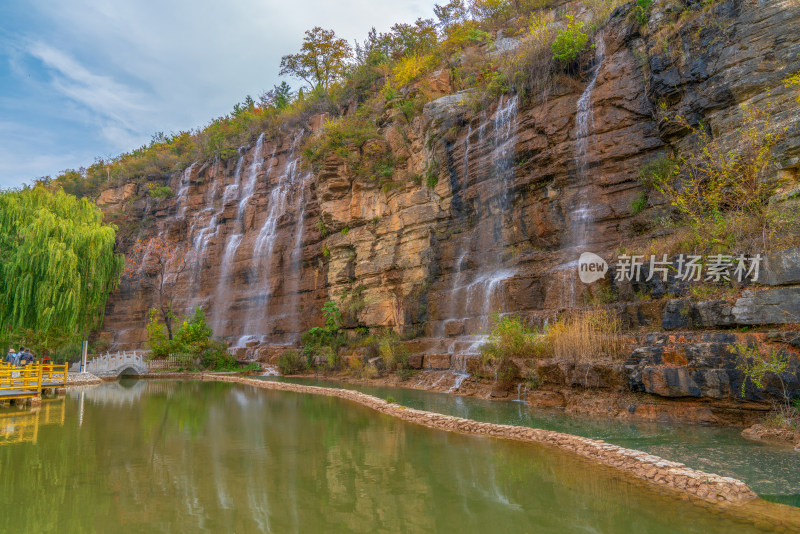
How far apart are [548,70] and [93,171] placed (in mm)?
45685

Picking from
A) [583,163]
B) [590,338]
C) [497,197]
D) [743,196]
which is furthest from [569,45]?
[590,338]

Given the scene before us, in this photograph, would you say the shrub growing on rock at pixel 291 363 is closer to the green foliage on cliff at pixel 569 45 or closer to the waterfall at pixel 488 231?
the waterfall at pixel 488 231

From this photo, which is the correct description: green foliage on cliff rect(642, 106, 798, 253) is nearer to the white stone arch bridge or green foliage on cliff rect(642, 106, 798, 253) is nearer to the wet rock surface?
the wet rock surface

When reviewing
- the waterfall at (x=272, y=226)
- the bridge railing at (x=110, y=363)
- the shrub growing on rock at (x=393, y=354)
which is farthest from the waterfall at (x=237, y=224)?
the shrub growing on rock at (x=393, y=354)

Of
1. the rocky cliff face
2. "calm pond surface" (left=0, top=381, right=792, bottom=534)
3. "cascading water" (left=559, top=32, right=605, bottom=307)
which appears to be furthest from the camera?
"cascading water" (left=559, top=32, right=605, bottom=307)

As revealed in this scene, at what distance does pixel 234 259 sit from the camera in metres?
31.3

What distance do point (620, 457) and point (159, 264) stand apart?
33.6 metres

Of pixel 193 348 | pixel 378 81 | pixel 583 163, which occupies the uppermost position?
pixel 378 81

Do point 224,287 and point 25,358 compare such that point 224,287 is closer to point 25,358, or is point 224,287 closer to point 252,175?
point 252,175

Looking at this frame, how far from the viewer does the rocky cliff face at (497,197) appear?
12.8 metres

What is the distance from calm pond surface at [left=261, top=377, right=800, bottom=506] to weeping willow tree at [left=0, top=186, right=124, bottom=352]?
14064 millimetres

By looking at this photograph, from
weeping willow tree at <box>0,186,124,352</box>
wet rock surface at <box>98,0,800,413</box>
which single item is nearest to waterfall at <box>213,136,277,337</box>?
wet rock surface at <box>98,0,800,413</box>

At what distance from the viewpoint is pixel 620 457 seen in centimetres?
638

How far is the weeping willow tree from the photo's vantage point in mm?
16922
